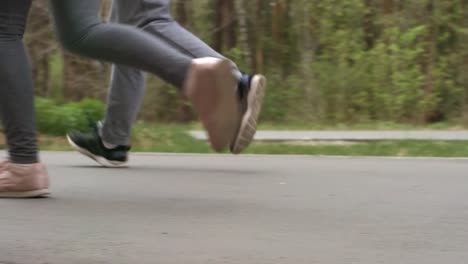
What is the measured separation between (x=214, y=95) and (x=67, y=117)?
4360 millimetres

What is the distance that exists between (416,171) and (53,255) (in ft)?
8.81

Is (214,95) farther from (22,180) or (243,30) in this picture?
(243,30)

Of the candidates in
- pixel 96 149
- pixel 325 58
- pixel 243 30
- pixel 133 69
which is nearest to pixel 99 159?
pixel 96 149

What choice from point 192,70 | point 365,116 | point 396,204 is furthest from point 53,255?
point 365,116

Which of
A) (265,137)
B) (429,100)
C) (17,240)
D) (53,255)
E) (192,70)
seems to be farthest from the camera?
(429,100)

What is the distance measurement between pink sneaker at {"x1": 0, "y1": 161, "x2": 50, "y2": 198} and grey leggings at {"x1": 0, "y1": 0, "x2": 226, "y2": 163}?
1.5 inches

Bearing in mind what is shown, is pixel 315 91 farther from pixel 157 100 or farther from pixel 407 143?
pixel 407 143

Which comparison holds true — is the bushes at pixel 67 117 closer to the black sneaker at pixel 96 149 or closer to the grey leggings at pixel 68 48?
the black sneaker at pixel 96 149

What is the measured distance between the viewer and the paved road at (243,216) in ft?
10.1

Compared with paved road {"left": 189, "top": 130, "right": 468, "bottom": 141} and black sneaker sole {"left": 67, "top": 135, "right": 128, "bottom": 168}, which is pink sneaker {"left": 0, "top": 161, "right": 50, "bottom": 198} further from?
paved road {"left": 189, "top": 130, "right": 468, "bottom": 141}

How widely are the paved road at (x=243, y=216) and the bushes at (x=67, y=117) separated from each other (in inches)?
89.3

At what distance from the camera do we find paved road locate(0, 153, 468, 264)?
3.06m

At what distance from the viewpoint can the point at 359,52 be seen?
11172 millimetres

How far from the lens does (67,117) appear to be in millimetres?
7578
